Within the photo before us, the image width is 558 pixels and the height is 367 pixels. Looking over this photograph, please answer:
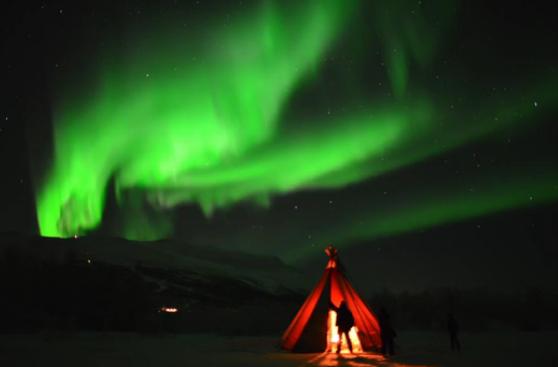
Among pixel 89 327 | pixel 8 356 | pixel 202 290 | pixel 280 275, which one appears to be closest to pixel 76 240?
pixel 202 290

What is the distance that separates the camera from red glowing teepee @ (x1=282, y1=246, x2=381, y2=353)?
17.7 meters

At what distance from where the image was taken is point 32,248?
97562 millimetres

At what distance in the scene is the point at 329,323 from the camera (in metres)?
18.3

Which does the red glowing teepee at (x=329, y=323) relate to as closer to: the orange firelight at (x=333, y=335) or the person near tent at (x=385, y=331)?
the orange firelight at (x=333, y=335)

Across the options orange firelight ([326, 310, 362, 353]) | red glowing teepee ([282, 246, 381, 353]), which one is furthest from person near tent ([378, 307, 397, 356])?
orange firelight ([326, 310, 362, 353])

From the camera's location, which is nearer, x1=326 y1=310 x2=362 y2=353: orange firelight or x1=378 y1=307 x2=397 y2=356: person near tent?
x1=378 y1=307 x2=397 y2=356: person near tent

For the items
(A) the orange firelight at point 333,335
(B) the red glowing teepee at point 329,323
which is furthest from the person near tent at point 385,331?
(A) the orange firelight at point 333,335

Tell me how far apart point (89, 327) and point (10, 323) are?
7.00 m

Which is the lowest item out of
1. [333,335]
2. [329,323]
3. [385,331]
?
[333,335]

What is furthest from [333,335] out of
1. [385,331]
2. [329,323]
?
[385,331]

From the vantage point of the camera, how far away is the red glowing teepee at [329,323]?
1772cm

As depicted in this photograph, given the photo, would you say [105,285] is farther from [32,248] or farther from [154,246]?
[154,246]

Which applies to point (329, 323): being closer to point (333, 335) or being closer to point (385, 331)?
point (333, 335)

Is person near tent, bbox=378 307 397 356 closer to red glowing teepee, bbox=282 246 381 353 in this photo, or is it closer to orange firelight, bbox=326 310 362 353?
red glowing teepee, bbox=282 246 381 353
